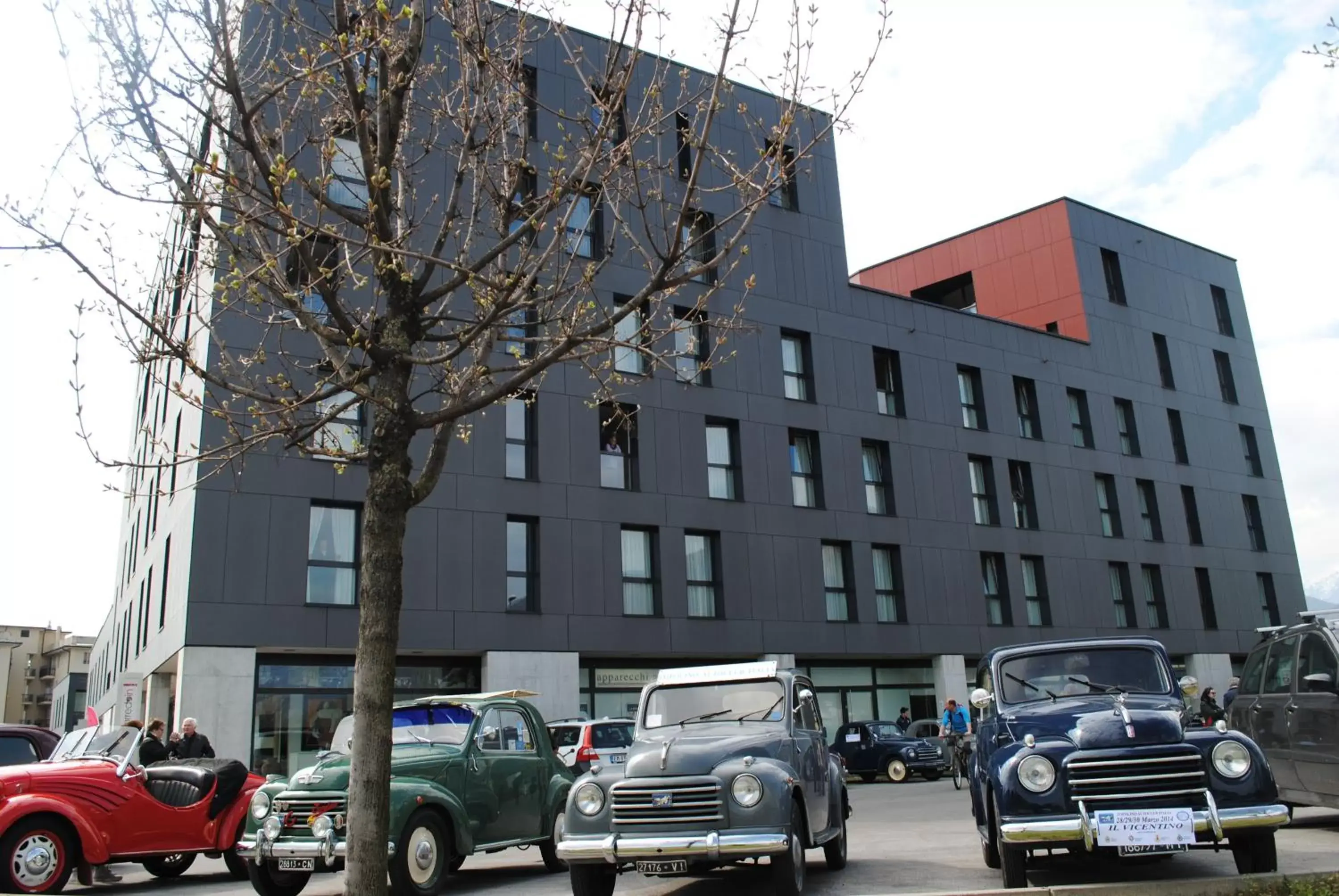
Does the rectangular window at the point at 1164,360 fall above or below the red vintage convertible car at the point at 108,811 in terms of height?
above

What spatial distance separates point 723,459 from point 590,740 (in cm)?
1249

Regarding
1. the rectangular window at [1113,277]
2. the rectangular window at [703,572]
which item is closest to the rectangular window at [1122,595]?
the rectangular window at [1113,277]

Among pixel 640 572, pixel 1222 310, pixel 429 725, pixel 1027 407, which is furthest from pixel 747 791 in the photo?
pixel 1222 310

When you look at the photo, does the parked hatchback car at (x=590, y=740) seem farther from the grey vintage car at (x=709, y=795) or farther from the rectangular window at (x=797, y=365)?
the rectangular window at (x=797, y=365)

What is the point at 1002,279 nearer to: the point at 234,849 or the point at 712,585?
the point at 712,585

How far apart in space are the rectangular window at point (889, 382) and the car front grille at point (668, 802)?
2485 cm

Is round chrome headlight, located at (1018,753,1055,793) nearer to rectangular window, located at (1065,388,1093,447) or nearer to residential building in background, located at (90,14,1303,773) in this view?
residential building in background, located at (90,14,1303,773)

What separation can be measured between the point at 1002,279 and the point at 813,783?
115 ft

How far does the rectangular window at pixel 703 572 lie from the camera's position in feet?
88.3

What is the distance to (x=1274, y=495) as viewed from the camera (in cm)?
4238

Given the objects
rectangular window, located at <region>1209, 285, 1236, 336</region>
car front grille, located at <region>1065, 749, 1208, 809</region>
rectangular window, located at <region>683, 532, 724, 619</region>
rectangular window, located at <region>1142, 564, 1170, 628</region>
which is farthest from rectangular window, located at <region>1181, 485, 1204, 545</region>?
car front grille, located at <region>1065, 749, 1208, 809</region>

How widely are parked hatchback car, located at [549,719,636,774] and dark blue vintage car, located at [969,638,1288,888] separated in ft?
29.9

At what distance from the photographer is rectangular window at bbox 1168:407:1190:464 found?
39406 millimetres

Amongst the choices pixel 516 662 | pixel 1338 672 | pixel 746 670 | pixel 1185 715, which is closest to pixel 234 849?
pixel 746 670
